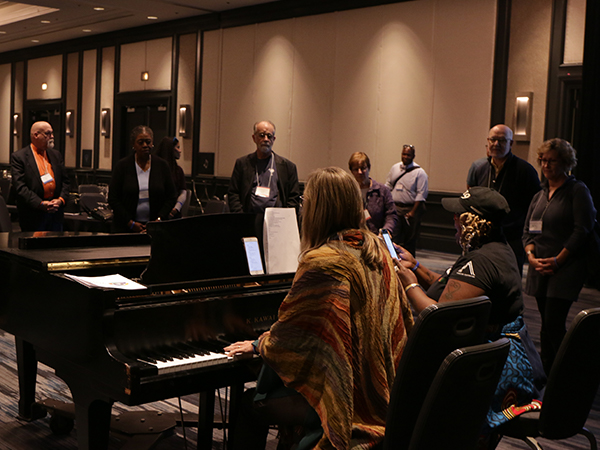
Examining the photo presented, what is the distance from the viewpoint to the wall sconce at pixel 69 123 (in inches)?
595

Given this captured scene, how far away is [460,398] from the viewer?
1537mm

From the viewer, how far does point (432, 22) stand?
351 inches

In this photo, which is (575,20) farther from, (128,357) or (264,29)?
(128,357)

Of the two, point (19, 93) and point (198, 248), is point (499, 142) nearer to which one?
point (198, 248)

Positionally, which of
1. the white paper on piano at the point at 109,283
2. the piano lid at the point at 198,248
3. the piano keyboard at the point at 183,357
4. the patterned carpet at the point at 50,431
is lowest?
the patterned carpet at the point at 50,431

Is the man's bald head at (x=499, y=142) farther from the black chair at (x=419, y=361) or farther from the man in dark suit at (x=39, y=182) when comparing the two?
the man in dark suit at (x=39, y=182)

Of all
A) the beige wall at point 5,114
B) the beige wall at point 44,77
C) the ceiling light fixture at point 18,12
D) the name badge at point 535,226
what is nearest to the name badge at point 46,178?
the name badge at point 535,226

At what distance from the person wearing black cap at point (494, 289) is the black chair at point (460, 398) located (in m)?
0.45

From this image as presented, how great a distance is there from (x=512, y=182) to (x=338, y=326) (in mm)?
3243

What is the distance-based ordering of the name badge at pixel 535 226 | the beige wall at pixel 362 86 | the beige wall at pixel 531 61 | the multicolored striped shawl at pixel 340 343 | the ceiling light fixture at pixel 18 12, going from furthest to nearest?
the ceiling light fixture at pixel 18 12
the beige wall at pixel 362 86
the beige wall at pixel 531 61
the name badge at pixel 535 226
the multicolored striped shawl at pixel 340 343

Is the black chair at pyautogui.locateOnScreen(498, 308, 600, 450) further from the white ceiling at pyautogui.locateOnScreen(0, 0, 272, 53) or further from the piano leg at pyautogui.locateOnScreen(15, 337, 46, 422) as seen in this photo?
the white ceiling at pyautogui.locateOnScreen(0, 0, 272, 53)

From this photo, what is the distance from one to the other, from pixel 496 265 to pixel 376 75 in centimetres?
774

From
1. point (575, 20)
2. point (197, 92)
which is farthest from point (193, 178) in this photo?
point (575, 20)

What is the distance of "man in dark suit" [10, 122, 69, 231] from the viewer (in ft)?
17.5
